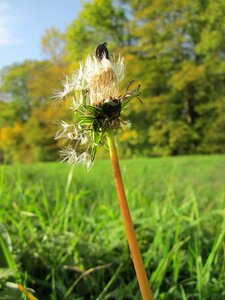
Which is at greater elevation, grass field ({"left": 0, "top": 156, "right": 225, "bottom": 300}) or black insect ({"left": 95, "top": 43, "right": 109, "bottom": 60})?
black insect ({"left": 95, "top": 43, "right": 109, "bottom": 60})

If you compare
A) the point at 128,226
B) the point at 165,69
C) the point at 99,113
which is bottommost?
the point at 128,226

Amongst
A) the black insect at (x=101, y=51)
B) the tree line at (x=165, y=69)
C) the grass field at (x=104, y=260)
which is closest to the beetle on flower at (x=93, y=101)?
the black insect at (x=101, y=51)

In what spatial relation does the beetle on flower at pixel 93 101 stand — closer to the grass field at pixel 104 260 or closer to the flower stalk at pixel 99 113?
the flower stalk at pixel 99 113

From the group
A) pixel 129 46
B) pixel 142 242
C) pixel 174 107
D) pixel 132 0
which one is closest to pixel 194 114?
pixel 174 107

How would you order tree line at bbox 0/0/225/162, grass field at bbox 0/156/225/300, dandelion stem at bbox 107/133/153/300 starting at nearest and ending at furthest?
dandelion stem at bbox 107/133/153/300
grass field at bbox 0/156/225/300
tree line at bbox 0/0/225/162

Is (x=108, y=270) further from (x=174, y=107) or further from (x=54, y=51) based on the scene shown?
(x=54, y=51)

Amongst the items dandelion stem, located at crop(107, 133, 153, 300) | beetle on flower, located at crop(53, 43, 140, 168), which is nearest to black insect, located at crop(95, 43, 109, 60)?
beetle on flower, located at crop(53, 43, 140, 168)

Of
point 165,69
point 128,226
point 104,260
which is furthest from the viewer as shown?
point 165,69

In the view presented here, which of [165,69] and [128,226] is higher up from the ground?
[165,69]

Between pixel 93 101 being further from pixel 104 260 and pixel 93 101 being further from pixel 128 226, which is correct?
pixel 104 260

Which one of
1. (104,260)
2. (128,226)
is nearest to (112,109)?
(128,226)

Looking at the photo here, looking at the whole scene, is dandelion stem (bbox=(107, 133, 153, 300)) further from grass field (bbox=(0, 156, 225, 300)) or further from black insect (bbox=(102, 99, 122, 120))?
grass field (bbox=(0, 156, 225, 300))
